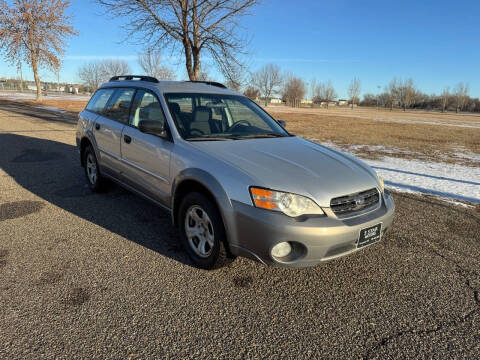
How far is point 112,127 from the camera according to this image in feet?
14.2

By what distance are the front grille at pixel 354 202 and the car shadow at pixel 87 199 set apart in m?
1.50

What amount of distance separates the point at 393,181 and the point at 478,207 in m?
1.56

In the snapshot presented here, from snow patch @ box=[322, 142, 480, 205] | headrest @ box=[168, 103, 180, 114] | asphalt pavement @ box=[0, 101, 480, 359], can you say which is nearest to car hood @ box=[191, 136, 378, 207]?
headrest @ box=[168, 103, 180, 114]

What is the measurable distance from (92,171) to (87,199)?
540 mm

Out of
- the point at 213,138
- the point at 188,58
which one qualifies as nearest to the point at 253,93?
the point at 188,58

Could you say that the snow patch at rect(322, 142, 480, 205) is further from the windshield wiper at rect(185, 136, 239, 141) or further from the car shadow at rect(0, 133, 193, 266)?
the car shadow at rect(0, 133, 193, 266)

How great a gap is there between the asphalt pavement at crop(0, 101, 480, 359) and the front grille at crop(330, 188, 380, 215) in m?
0.69

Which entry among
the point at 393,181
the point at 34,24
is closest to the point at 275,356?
the point at 393,181

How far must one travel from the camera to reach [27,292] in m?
2.63

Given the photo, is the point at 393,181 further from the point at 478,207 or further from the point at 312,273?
the point at 312,273

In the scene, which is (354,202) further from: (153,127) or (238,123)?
(153,127)

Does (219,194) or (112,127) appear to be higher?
(112,127)

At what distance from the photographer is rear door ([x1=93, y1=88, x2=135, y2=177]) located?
4.20 meters

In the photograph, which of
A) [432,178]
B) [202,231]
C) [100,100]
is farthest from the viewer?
[432,178]
